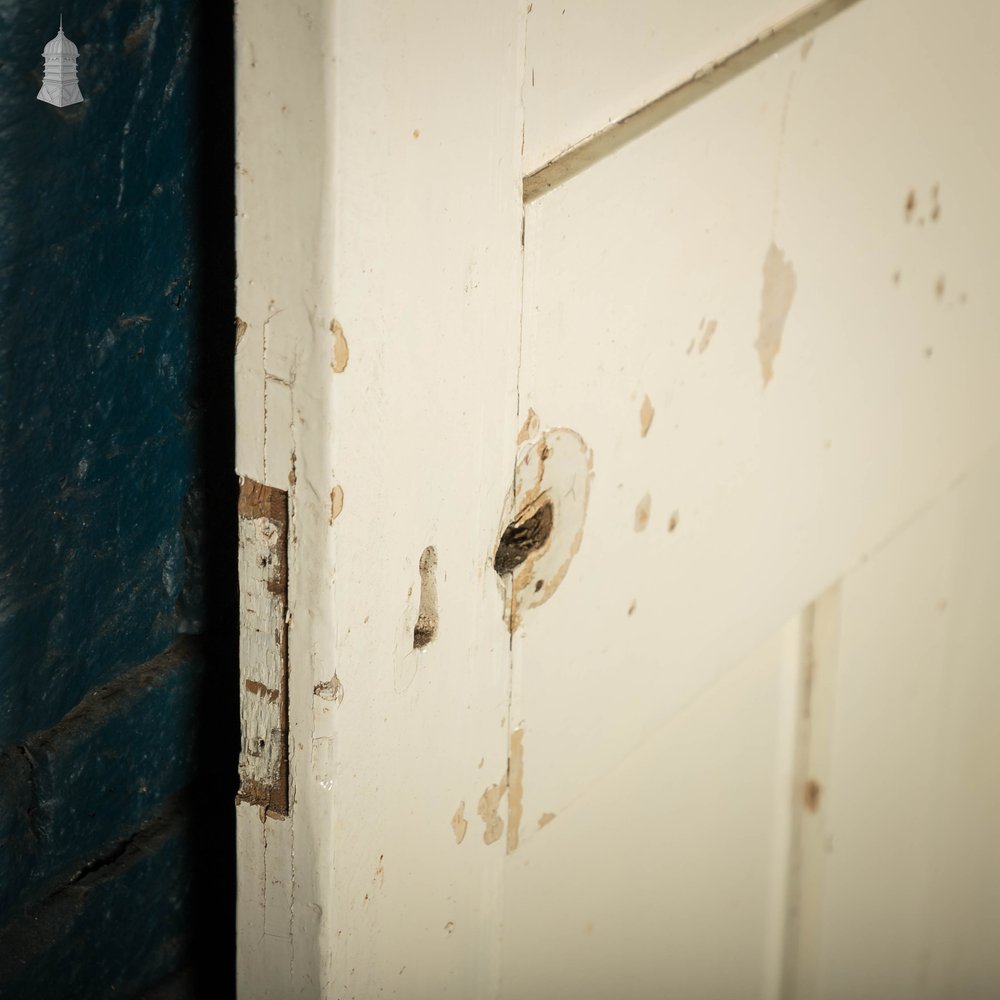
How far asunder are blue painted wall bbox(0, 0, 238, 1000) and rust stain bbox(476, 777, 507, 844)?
0.17m

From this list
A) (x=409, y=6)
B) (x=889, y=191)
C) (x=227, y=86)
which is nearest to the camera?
(x=409, y=6)

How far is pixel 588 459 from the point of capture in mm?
708

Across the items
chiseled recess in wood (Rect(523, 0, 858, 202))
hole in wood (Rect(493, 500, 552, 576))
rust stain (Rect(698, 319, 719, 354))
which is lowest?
hole in wood (Rect(493, 500, 552, 576))

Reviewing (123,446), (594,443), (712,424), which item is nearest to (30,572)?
(123,446)

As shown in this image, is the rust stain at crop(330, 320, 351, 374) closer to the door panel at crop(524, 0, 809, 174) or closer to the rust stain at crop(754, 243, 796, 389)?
the door panel at crop(524, 0, 809, 174)

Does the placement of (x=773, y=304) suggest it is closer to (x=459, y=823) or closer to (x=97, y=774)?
(x=459, y=823)

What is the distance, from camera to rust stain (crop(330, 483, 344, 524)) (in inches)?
21.8

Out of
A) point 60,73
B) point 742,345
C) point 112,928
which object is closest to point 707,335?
point 742,345

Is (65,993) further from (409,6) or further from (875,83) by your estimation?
(875,83)

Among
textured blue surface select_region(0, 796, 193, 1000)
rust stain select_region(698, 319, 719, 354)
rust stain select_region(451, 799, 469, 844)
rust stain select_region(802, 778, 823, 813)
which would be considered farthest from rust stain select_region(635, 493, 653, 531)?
rust stain select_region(802, 778, 823, 813)

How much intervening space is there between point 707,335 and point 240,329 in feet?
1.12

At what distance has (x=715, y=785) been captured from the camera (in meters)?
0.99

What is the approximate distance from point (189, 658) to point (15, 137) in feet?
1.09

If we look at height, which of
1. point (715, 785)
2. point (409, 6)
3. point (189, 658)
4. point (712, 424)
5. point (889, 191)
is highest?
point (409, 6)
